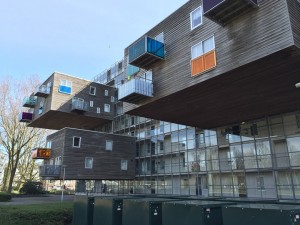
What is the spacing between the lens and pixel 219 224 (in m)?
7.23

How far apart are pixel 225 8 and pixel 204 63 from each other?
2623 millimetres

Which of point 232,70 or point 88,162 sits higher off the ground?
point 232,70

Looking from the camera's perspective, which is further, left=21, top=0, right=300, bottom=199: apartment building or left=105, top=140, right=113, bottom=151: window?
left=105, top=140, right=113, bottom=151: window

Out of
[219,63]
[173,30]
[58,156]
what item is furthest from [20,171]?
[219,63]

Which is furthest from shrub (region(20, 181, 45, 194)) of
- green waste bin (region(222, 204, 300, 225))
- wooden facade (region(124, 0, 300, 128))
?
green waste bin (region(222, 204, 300, 225))

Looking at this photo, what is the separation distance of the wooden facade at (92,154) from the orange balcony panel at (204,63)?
56.4ft

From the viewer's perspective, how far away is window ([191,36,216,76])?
13023mm

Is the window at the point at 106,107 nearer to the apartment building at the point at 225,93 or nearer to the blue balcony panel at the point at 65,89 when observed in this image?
the blue balcony panel at the point at 65,89

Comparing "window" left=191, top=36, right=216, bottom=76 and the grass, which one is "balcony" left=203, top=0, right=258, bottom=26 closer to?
"window" left=191, top=36, right=216, bottom=76

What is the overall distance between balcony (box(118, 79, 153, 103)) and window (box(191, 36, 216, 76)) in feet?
10.1

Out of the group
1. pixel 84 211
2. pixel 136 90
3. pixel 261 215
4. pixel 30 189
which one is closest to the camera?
pixel 261 215

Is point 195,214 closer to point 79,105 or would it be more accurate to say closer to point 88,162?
point 88,162

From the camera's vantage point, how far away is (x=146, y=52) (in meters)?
15.3

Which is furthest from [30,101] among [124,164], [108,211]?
[108,211]
